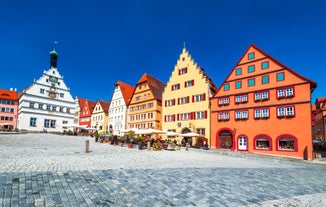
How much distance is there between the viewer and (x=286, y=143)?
24688 mm

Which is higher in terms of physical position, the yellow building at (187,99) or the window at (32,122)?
the yellow building at (187,99)

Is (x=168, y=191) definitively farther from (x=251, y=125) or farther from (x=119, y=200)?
(x=251, y=125)

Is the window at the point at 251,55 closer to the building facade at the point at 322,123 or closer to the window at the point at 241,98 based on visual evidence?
the window at the point at 241,98

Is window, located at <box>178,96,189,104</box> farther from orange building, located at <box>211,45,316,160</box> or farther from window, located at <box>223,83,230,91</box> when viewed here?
window, located at <box>223,83,230,91</box>

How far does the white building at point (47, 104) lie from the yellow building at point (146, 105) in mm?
14304

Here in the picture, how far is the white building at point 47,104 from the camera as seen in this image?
47578 millimetres

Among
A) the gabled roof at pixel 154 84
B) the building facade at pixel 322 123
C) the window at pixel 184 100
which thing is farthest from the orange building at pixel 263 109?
the building facade at pixel 322 123

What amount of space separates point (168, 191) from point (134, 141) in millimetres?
21259

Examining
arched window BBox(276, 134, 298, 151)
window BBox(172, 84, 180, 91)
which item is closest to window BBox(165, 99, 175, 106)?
window BBox(172, 84, 180, 91)

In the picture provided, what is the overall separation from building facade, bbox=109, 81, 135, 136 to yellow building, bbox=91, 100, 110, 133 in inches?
138

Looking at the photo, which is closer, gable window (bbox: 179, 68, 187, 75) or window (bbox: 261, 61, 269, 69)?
window (bbox: 261, 61, 269, 69)

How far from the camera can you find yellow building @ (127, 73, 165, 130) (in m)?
42.0

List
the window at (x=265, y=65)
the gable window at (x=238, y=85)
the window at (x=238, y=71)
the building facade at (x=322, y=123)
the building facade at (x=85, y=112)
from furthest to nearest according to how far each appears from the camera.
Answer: the building facade at (x=85, y=112) < the building facade at (x=322, y=123) < the window at (x=238, y=71) < the gable window at (x=238, y=85) < the window at (x=265, y=65)

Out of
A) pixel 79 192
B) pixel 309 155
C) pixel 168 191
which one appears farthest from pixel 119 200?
pixel 309 155
